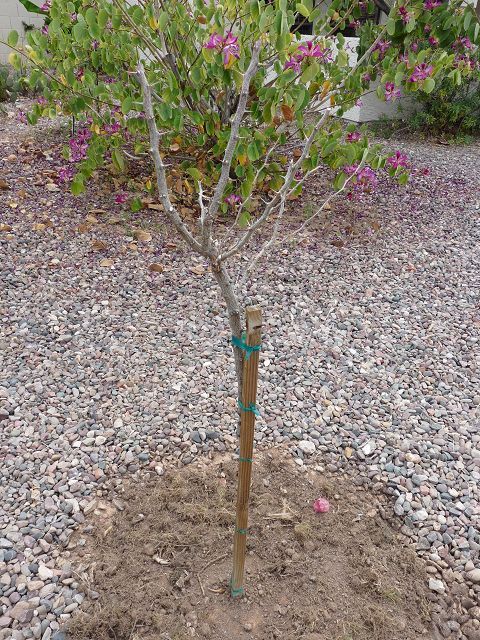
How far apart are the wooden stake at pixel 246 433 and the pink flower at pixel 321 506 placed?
404mm

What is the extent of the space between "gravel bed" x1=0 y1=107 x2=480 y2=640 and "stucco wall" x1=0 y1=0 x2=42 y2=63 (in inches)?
215

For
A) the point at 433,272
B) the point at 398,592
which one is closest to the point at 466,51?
the point at 433,272

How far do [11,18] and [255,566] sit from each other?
30.0 feet

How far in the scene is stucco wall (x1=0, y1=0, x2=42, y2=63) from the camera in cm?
820

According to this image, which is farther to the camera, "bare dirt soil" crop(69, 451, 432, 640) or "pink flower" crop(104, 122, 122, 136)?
"pink flower" crop(104, 122, 122, 136)

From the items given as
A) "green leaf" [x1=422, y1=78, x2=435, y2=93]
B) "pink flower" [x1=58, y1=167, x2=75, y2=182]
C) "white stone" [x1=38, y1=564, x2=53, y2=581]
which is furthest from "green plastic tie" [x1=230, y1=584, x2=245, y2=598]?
"pink flower" [x1=58, y1=167, x2=75, y2=182]

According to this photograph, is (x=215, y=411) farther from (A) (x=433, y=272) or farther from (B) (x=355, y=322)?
(A) (x=433, y=272)

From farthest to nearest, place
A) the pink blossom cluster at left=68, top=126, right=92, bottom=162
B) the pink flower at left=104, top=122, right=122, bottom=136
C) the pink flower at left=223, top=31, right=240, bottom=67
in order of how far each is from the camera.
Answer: the pink blossom cluster at left=68, top=126, right=92, bottom=162, the pink flower at left=104, top=122, right=122, bottom=136, the pink flower at left=223, top=31, right=240, bottom=67

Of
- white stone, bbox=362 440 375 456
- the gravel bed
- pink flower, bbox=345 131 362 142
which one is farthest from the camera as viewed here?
pink flower, bbox=345 131 362 142

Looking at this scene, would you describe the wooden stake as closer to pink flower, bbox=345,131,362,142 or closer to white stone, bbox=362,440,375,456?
white stone, bbox=362,440,375,456

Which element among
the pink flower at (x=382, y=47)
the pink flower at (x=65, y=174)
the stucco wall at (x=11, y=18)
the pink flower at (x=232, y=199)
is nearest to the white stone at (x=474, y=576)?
the pink flower at (x=232, y=199)

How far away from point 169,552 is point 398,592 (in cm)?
73

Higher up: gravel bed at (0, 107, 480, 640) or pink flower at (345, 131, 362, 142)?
pink flower at (345, 131, 362, 142)

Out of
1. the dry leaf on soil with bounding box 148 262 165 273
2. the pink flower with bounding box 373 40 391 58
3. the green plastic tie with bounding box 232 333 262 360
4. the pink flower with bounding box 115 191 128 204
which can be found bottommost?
the dry leaf on soil with bounding box 148 262 165 273
